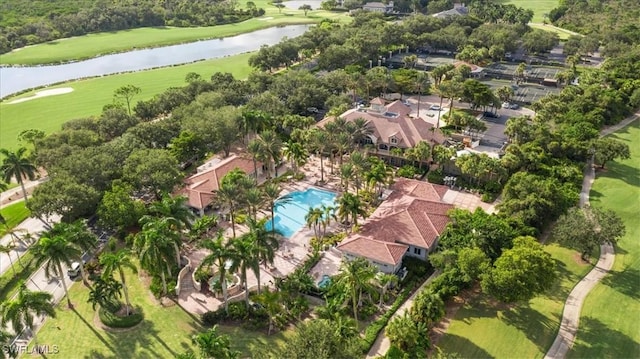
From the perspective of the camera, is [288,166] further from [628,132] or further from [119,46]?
[119,46]

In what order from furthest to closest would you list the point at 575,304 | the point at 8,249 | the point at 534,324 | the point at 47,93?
the point at 47,93 < the point at 8,249 < the point at 575,304 < the point at 534,324

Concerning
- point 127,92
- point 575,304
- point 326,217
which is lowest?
point 575,304

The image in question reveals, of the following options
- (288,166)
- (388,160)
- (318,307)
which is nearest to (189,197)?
(288,166)

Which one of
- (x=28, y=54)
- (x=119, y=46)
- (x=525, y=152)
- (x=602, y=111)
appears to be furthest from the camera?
(x=119, y=46)

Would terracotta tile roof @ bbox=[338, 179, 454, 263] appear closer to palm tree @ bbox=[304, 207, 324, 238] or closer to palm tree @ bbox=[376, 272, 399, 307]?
palm tree @ bbox=[376, 272, 399, 307]

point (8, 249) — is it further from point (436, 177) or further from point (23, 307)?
point (436, 177)

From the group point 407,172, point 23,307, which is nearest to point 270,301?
point 23,307

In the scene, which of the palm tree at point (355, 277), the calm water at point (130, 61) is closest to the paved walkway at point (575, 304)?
the palm tree at point (355, 277)

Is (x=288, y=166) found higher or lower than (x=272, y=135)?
lower
